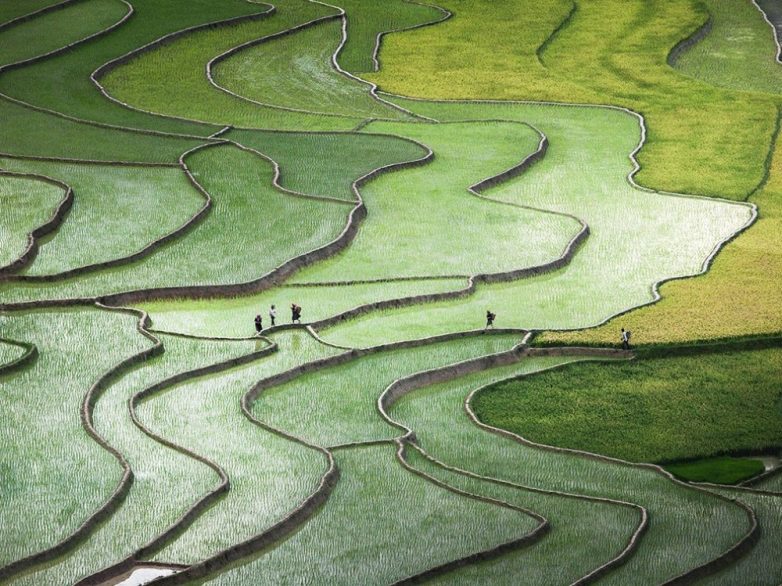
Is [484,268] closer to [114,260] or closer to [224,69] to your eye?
[114,260]

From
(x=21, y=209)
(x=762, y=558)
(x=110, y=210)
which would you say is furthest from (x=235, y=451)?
(x=21, y=209)

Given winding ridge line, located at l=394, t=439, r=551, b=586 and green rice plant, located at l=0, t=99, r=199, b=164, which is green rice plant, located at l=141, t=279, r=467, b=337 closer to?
winding ridge line, located at l=394, t=439, r=551, b=586

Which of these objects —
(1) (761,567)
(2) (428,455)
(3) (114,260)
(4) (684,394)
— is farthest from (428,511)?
(3) (114,260)

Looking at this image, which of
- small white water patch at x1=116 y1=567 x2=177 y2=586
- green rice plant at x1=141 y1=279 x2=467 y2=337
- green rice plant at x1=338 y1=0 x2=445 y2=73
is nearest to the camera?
small white water patch at x1=116 y1=567 x2=177 y2=586

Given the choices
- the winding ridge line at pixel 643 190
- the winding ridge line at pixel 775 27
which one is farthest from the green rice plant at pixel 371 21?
the winding ridge line at pixel 775 27

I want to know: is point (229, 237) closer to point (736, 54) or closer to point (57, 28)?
point (57, 28)

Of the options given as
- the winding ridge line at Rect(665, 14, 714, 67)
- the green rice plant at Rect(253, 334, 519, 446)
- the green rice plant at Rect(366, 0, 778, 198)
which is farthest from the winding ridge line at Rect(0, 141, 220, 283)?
the winding ridge line at Rect(665, 14, 714, 67)

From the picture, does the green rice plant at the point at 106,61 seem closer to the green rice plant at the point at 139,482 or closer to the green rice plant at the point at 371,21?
the green rice plant at the point at 371,21
